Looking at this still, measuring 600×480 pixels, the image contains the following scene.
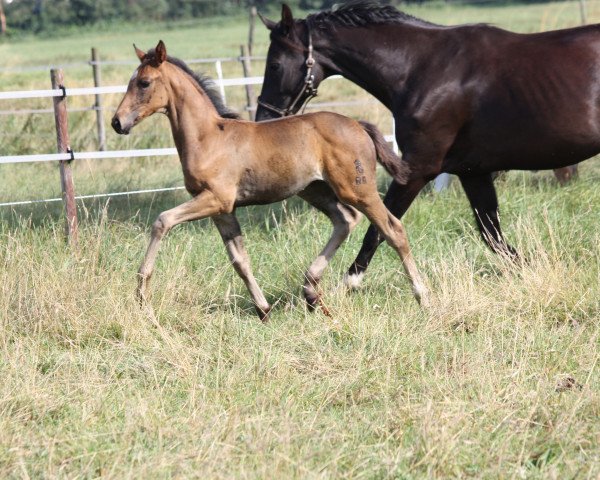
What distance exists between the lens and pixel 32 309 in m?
5.30

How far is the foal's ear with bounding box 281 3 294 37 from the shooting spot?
256 inches

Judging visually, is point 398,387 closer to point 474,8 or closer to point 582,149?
point 582,149

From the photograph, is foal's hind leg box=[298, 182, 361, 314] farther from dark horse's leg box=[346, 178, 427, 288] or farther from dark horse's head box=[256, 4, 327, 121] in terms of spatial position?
dark horse's head box=[256, 4, 327, 121]

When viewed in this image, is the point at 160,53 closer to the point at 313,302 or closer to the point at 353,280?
the point at 313,302

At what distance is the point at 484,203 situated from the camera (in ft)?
21.9

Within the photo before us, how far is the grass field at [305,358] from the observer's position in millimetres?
3672

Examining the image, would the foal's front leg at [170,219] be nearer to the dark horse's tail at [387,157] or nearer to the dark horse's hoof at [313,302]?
the dark horse's hoof at [313,302]

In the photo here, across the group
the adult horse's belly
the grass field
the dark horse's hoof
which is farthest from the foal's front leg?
the adult horse's belly

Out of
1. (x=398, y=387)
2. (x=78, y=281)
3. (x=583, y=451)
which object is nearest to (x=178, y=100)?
(x=78, y=281)

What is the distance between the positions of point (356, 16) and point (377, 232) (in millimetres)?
1573

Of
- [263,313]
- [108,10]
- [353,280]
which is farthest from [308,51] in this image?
[108,10]

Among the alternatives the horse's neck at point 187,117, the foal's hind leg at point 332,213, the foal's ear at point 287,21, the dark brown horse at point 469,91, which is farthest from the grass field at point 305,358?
the foal's ear at point 287,21

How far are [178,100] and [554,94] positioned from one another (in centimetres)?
240

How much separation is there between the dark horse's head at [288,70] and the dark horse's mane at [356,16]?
117 mm
